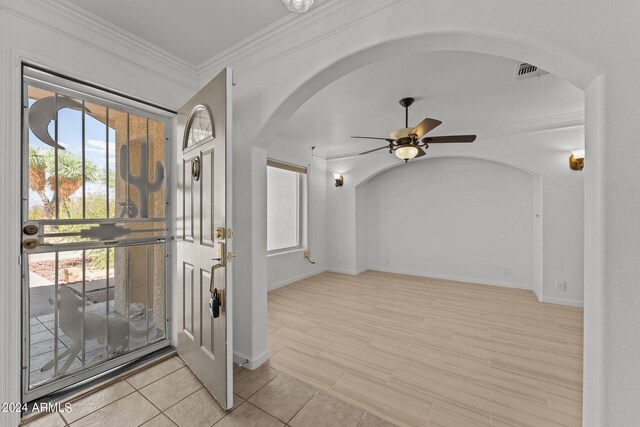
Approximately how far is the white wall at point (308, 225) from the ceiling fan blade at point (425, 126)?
2.32 metres

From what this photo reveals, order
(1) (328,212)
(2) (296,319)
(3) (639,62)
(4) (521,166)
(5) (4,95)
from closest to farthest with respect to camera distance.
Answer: (3) (639,62) → (5) (4,95) → (2) (296,319) → (4) (521,166) → (1) (328,212)

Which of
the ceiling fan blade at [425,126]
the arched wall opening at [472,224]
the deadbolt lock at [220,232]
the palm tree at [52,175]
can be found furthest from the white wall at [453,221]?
the palm tree at [52,175]

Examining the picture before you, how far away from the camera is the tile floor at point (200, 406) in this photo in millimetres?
1554

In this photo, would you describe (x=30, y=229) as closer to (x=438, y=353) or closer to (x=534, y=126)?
(x=438, y=353)

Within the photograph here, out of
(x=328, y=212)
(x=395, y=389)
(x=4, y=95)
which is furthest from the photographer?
(x=328, y=212)

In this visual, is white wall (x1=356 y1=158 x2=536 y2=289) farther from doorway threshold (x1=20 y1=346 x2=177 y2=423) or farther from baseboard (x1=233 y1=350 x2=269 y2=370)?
doorway threshold (x1=20 y1=346 x2=177 y2=423)

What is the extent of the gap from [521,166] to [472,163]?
0.93 metres

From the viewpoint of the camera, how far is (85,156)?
6.32ft

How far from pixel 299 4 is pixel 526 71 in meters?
A: 2.20

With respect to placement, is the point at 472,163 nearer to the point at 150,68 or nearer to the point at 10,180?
the point at 150,68

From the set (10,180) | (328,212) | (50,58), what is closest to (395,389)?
(10,180)

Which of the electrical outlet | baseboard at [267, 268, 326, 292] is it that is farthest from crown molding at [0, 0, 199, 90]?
the electrical outlet

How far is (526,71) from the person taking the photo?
2342 mm

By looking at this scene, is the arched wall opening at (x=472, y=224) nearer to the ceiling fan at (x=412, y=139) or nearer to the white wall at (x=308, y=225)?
the white wall at (x=308, y=225)
